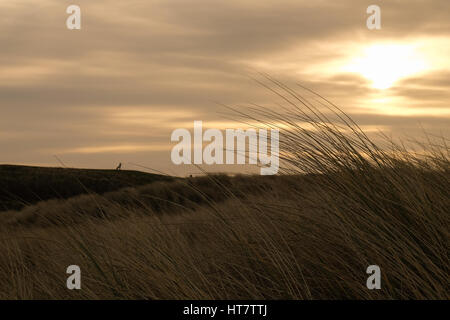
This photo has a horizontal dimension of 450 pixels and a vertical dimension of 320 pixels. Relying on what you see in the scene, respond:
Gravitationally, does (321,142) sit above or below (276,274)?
above

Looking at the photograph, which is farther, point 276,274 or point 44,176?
point 44,176

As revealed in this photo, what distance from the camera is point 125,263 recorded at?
2.77 metres

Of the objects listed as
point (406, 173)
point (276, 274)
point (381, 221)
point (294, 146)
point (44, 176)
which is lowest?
point (276, 274)

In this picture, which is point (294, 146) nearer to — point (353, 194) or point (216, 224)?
point (353, 194)

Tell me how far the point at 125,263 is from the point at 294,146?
1.29 meters
